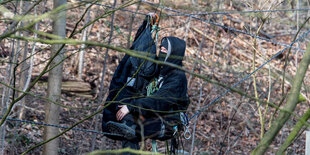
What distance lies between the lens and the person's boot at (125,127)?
3113mm

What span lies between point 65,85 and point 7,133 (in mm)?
1539

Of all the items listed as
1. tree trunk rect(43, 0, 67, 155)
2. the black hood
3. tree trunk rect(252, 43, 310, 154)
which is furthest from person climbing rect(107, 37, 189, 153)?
tree trunk rect(252, 43, 310, 154)

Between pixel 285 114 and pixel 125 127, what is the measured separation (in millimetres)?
1844

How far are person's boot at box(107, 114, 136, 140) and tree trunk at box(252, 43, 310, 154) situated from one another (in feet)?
5.45

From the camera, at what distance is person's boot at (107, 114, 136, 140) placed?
3113 mm

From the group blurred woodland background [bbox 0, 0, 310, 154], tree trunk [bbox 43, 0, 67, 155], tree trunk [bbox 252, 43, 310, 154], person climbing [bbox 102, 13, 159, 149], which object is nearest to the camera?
tree trunk [bbox 252, 43, 310, 154]

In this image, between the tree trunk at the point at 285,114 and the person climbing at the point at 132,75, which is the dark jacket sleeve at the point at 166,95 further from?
the tree trunk at the point at 285,114

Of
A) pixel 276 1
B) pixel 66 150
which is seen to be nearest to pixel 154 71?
pixel 276 1

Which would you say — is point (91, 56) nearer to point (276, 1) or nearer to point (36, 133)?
point (36, 133)

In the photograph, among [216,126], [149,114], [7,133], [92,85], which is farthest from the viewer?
[216,126]

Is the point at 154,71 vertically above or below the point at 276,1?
below

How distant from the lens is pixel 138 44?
134 inches

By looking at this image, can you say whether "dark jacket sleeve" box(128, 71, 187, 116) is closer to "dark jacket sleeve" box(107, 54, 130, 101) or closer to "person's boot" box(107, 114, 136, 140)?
"person's boot" box(107, 114, 136, 140)

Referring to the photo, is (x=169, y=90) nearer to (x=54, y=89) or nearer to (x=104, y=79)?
(x=54, y=89)
